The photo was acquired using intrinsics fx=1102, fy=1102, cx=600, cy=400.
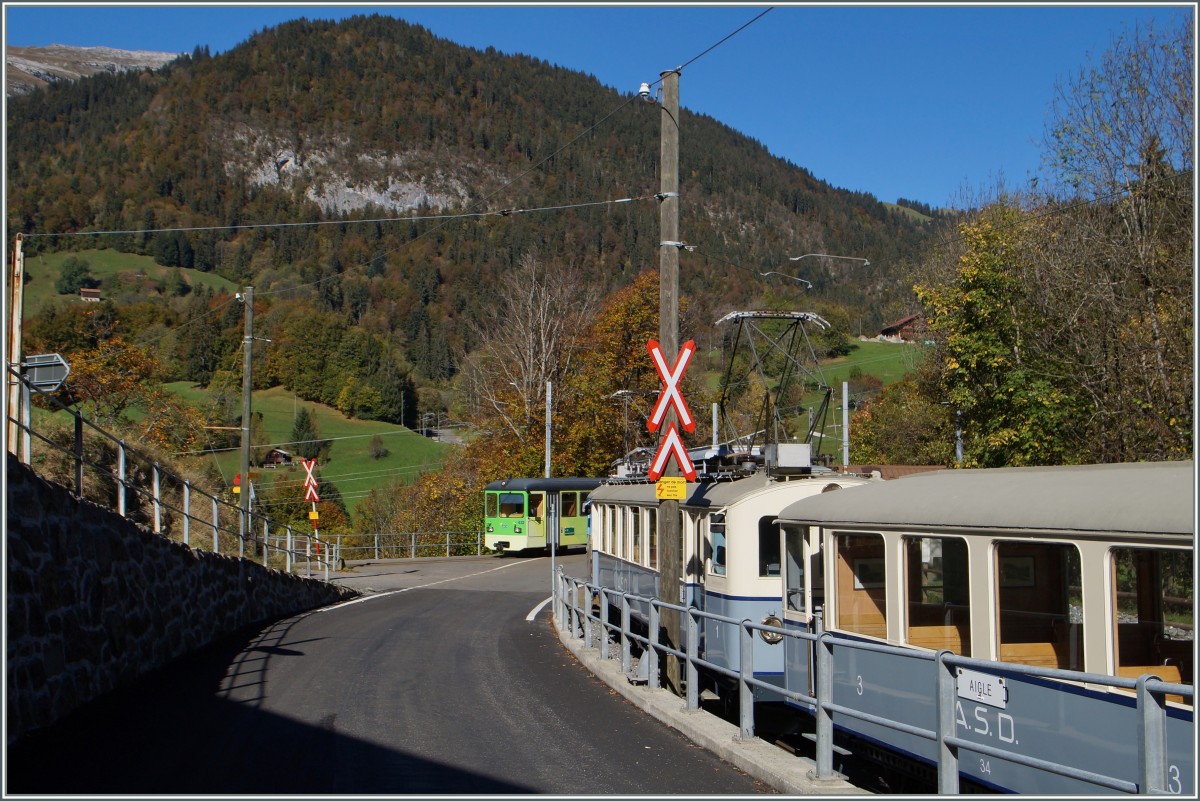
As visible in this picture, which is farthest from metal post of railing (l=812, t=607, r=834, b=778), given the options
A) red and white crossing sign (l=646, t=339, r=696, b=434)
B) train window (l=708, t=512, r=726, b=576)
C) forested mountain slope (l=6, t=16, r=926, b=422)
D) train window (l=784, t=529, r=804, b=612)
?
forested mountain slope (l=6, t=16, r=926, b=422)

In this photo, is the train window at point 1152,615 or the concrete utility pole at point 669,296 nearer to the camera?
the train window at point 1152,615

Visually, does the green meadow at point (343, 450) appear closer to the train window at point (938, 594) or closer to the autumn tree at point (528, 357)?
the autumn tree at point (528, 357)

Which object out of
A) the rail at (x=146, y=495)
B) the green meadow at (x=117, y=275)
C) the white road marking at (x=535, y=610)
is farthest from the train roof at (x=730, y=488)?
the green meadow at (x=117, y=275)

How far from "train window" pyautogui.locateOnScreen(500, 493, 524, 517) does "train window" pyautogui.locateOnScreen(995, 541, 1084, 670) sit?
3361 cm

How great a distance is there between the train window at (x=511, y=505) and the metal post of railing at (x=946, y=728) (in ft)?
115

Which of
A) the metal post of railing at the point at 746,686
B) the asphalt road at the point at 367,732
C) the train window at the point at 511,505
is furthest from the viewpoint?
the train window at the point at 511,505

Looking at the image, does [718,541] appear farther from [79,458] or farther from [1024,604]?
[79,458]

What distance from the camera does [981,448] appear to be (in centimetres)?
2859

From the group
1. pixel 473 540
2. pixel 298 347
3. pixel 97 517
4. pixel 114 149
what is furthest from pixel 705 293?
pixel 114 149

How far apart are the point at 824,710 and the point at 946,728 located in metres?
1.27

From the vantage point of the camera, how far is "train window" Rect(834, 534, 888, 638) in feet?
32.3

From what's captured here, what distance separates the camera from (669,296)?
1307 centimetres

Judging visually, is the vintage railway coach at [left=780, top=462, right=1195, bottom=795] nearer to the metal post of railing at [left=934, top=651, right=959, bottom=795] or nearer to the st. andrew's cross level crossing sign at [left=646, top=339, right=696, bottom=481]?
the metal post of railing at [left=934, top=651, right=959, bottom=795]

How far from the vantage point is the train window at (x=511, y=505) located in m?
41.2
